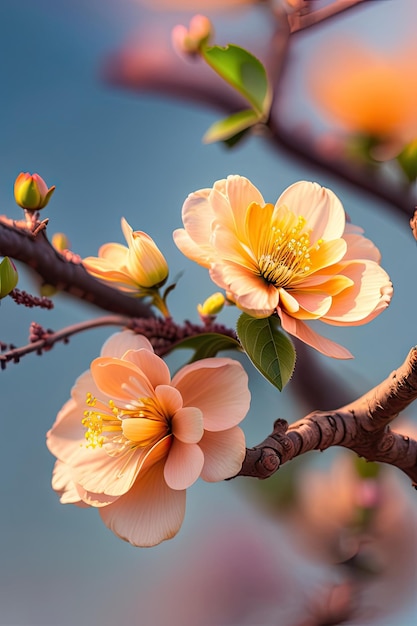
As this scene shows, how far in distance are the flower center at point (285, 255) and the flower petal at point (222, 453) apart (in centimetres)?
9

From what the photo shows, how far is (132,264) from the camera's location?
0.40m

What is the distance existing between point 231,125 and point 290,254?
33 cm

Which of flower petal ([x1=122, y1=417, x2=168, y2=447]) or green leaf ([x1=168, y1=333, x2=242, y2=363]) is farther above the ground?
green leaf ([x1=168, y1=333, x2=242, y2=363])

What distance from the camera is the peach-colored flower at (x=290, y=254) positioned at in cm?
33

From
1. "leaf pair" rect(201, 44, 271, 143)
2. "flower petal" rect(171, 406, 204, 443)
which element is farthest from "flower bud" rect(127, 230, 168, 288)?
"leaf pair" rect(201, 44, 271, 143)

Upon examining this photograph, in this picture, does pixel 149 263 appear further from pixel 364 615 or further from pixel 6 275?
pixel 364 615

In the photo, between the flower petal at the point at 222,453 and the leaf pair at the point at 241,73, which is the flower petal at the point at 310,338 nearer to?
the flower petal at the point at 222,453

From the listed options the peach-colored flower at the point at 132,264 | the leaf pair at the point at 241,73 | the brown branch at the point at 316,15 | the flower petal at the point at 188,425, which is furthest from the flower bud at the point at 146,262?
the brown branch at the point at 316,15

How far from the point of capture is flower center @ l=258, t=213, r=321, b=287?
0.35m

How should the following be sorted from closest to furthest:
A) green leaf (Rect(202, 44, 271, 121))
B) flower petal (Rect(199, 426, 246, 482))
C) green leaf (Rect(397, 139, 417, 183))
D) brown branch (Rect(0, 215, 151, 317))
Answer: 1. flower petal (Rect(199, 426, 246, 482))
2. brown branch (Rect(0, 215, 151, 317))
3. green leaf (Rect(202, 44, 271, 121))
4. green leaf (Rect(397, 139, 417, 183))

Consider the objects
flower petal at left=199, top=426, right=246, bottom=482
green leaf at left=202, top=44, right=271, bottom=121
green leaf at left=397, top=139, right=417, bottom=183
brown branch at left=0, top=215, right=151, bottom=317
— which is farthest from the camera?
green leaf at left=397, top=139, right=417, bottom=183

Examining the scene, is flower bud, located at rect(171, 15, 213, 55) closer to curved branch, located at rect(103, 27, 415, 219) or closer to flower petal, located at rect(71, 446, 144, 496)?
curved branch, located at rect(103, 27, 415, 219)

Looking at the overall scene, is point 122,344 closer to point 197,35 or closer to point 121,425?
point 121,425

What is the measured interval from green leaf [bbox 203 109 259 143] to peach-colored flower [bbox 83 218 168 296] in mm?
264
